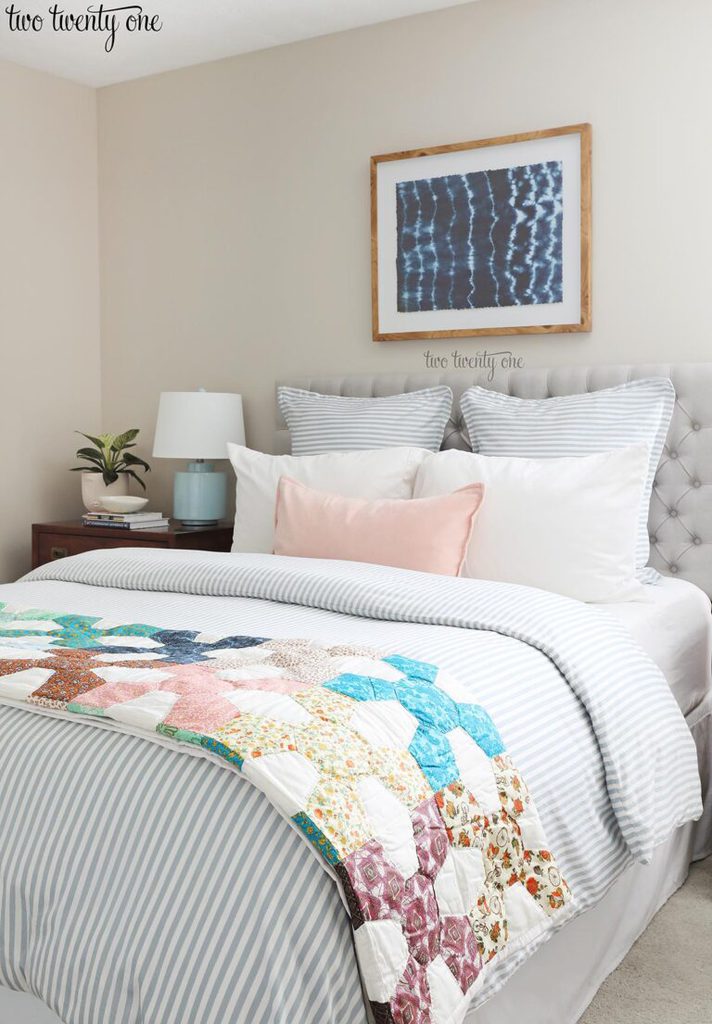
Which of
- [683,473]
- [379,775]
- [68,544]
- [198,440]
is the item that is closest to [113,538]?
[68,544]

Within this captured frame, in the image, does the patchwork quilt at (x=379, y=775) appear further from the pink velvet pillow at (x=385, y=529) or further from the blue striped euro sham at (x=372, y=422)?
Result: the blue striped euro sham at (x=372, y=422)

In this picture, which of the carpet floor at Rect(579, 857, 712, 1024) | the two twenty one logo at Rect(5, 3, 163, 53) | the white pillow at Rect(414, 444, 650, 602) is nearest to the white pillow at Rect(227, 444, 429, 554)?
the white pillow at Rect(414, 444, 650, 602)

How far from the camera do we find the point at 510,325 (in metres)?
3.34

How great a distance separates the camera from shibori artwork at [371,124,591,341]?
3211 mm

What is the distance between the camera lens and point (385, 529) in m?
2.65

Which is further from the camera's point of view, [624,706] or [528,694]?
[624,706]

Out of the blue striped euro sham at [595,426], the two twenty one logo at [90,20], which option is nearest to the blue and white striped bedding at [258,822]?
the blue striped euro sham at [595,426]

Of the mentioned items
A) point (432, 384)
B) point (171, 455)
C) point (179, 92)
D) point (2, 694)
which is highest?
point (179, 92)

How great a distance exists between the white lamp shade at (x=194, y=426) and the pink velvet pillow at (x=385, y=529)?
2.99 ft

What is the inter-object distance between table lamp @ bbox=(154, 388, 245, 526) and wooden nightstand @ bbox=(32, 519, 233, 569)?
0.24ft

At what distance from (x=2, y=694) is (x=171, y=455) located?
2.10 meters

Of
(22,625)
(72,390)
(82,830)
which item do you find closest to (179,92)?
(72,390)

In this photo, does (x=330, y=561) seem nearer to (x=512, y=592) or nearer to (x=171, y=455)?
(x=512, y=592)

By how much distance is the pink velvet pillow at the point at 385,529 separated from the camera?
8.49 feet
